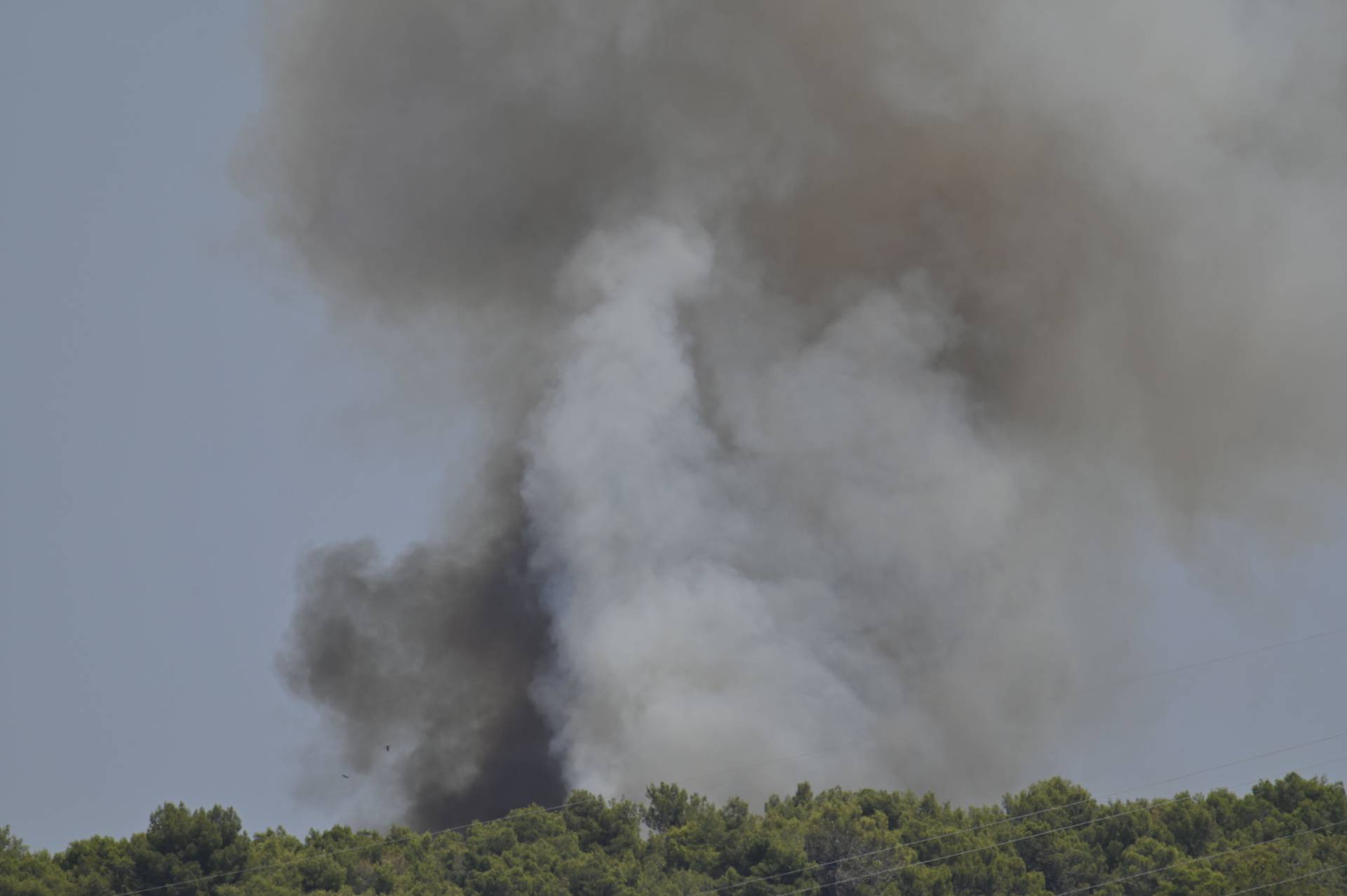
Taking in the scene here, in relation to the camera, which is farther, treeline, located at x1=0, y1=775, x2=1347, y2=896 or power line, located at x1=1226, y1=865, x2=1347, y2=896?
treeline, located at x1=0, y1=775, x2=1347, y2=896

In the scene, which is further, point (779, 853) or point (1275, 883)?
point (779, 853)

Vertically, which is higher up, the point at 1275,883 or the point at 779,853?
the point at 779,853

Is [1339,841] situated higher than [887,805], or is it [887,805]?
[887,805]

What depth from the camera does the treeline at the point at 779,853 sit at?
204 feet

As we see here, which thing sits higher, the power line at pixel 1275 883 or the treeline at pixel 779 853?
the treeline at pixel 779 853

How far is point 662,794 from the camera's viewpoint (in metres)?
74.3

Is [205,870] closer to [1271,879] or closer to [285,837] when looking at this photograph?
[285,837]

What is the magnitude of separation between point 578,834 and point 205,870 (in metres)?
13.6

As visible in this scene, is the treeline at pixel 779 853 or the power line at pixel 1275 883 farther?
the treeline at pixel 779 853

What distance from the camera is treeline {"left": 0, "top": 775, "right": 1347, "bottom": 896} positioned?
204 feet

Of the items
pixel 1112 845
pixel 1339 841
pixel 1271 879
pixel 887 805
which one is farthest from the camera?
pixel 887 805

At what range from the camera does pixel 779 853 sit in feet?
215

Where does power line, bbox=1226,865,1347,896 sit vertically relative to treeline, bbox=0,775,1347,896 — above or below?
below

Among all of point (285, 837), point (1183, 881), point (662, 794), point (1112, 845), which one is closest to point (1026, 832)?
point (1112, 845)
